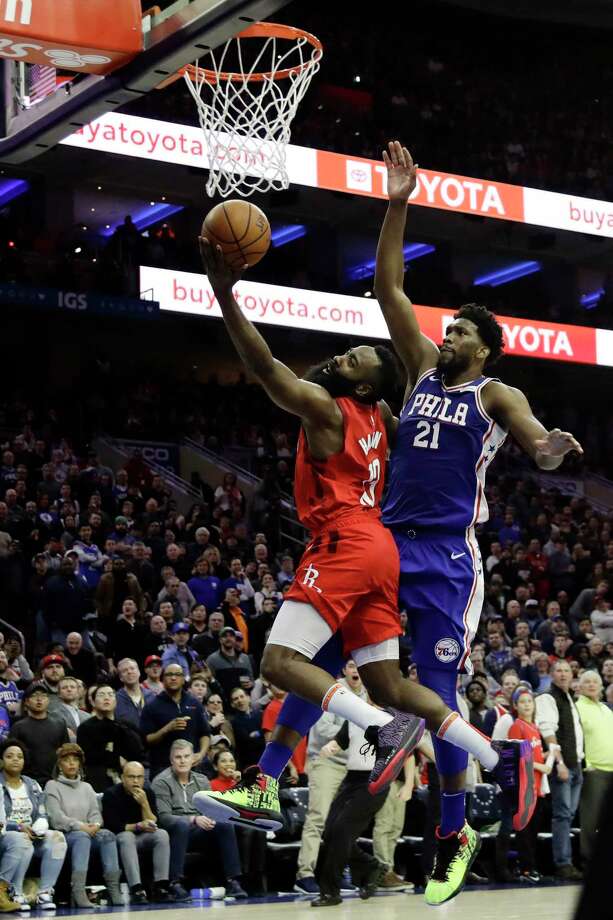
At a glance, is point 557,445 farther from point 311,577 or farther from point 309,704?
point 309,704

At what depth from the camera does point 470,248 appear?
26000 millimetres

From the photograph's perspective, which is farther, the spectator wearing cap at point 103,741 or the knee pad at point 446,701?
the spectator wearing cap at point 103,741

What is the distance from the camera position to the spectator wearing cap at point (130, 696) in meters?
10.4

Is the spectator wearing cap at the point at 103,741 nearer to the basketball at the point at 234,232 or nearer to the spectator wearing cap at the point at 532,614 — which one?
the basketball at the point at 234,232

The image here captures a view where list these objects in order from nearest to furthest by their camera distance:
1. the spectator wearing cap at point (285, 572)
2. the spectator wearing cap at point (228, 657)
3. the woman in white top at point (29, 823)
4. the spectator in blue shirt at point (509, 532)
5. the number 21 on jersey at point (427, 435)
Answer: the number 21 on jersey at point (427, 435)
the woman in white top at point (29, 823)
the spectator wearing cap at point (228, 657)
the spectator wearing cap at point (285, 572)
the spectator in blue shirt at point (509, 532)

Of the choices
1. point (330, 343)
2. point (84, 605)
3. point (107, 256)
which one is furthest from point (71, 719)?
point (330, 343)

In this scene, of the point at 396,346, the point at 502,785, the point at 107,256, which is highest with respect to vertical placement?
the point at 107,256

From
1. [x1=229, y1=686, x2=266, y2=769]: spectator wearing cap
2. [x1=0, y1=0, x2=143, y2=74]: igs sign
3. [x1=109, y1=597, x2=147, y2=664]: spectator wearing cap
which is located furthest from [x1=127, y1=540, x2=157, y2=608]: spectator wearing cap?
[x1=0, y1=0, x2=143, y2=74]: igs sign

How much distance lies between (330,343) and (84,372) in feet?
20.6

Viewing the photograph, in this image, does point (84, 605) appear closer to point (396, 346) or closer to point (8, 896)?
point (8, 896)

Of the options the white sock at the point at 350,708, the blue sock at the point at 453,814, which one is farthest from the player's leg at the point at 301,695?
the blue sock at the point at 453,814

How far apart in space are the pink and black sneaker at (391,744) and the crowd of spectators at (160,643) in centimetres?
471

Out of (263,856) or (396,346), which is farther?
(263,856)

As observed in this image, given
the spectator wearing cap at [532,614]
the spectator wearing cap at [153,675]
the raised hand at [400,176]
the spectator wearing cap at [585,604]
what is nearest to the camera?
the raised hand at [400,176]
